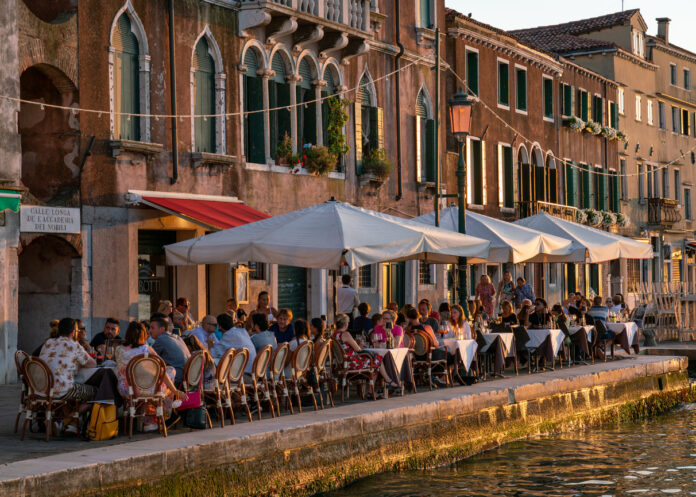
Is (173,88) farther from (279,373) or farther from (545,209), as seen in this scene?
(545,209)

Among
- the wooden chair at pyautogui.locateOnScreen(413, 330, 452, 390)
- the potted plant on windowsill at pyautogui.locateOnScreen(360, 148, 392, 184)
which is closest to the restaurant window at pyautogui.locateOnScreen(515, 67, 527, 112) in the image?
the potted plant on windowsill at pyautogui.locateOnScreen(360, 148, 392, 184)

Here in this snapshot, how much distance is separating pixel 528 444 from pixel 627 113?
35.2 meters

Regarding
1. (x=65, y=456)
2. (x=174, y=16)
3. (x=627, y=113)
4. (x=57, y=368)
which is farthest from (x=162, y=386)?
(x=627, y=113)

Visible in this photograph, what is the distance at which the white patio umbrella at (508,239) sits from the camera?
2011 cm

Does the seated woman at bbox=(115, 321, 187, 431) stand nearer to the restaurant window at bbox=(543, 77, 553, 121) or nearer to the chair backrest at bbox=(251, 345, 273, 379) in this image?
the chair backrest at bbox=(251, 345, 273, 379)

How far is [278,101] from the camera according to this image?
2416cm

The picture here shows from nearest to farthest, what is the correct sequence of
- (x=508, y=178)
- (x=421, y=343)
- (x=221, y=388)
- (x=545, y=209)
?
(x=221, y=388) < (x=421, y=343) < (x=508, y=178) < (x=545, y=209)

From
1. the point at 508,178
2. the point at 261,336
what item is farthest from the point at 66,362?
the point at 508,178

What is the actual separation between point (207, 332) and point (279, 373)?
129cm

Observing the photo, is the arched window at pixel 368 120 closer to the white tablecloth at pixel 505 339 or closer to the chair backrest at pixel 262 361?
the white tablecloth at pixel 505 339

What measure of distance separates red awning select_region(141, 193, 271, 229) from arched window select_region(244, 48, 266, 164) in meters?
1.95

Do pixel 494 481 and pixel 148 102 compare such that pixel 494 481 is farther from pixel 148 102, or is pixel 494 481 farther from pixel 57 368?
pixel 148 102

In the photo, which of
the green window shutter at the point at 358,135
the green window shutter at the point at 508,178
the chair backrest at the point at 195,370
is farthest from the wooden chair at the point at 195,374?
the green window shutter at the point at 508,178

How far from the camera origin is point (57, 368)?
12070 mm
